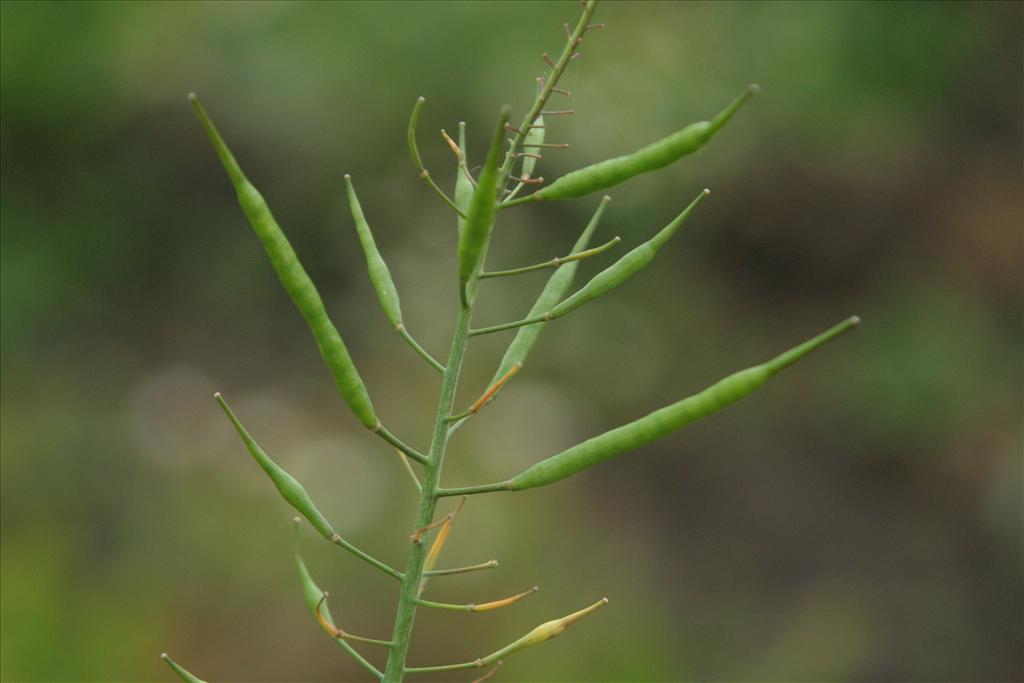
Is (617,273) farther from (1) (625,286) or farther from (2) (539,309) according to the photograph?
(1) (625,286)

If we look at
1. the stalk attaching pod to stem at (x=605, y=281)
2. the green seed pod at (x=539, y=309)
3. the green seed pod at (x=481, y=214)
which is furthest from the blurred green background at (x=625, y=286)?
the green seed pod at (x=481, y=214)

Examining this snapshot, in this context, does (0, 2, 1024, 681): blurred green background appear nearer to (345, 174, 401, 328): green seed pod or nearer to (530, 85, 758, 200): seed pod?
(345, 174, 401, 328): green seed pod

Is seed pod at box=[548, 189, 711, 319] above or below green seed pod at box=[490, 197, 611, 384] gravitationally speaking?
above

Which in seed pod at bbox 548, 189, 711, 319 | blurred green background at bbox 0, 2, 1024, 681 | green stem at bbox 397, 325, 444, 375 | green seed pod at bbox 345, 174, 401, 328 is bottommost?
blurred green background at bbox 0, 2, 1024, 681

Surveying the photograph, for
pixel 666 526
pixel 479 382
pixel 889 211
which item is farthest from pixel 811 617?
A: pixel 889 211

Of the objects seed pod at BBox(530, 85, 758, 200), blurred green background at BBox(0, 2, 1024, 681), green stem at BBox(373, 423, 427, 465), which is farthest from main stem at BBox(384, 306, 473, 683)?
blurred green background at BBox(0, 2, 1024, 681)

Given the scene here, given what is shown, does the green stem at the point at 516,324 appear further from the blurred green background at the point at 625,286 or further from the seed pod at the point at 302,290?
the blurred green background at the point at 625,286

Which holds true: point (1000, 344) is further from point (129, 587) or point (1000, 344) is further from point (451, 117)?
point (129, 587)
